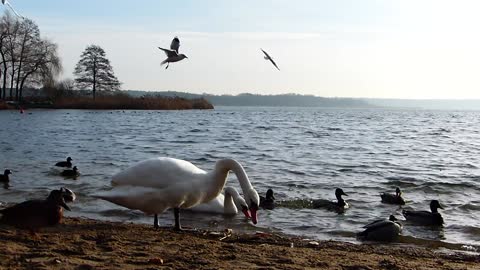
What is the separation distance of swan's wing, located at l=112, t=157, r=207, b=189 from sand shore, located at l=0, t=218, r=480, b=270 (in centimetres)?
70

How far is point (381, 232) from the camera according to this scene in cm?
970

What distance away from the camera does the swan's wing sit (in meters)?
8.19

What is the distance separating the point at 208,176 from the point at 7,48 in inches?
2551

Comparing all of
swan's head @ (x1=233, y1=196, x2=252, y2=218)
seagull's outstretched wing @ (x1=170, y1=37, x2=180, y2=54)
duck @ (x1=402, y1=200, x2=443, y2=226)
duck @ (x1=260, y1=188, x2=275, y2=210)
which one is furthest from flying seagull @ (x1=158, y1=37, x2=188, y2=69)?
duck @ (x1=402, y1=200, x2=443, y2=226)

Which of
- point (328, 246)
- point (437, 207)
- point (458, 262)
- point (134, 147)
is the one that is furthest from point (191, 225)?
point (134, 147)

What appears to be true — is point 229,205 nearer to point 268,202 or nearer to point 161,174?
point 268,202

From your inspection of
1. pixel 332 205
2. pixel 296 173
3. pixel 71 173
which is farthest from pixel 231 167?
pixel 296 173

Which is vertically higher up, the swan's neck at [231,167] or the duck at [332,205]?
Result: the swan's neck at [231,167]

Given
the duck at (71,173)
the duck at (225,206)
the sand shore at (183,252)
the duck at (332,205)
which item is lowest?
the duck at (71,173)

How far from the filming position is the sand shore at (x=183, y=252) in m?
5.97

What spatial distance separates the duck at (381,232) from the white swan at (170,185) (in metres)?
2.45

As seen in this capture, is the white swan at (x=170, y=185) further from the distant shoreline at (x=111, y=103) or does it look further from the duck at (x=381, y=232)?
the distant shoreline at (x=111, y=103)

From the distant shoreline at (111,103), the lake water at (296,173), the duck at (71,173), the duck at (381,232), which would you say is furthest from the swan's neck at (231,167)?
the distant shoreline at (111,103)

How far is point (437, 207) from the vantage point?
513 inches
